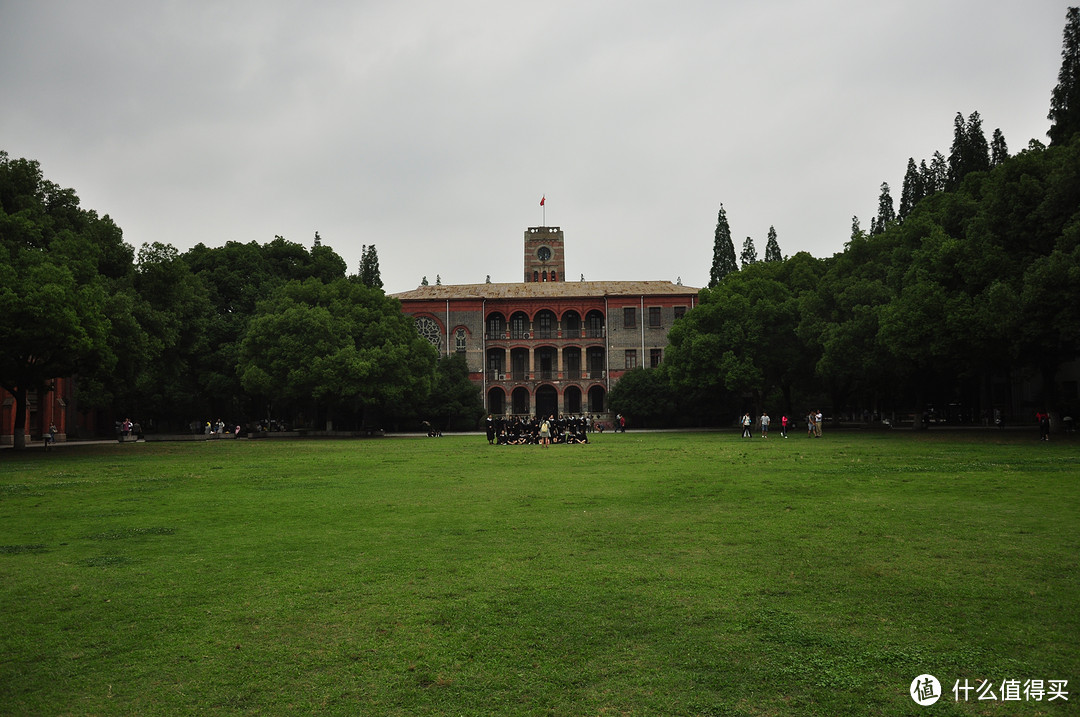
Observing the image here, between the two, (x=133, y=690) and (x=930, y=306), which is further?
(x=930, y=306)

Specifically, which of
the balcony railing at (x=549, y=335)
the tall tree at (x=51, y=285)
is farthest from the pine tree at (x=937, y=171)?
the tall tree at (x=51, y=285)

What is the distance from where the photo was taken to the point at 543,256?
3364 inches

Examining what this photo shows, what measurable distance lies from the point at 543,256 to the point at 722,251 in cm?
2561

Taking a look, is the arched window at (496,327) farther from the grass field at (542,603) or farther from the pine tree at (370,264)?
the grass field at (542,603)

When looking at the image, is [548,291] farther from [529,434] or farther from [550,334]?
[529,434]

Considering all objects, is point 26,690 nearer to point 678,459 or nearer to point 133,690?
point 133,690

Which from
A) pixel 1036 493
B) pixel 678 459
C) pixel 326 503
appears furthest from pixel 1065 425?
pixel 326 503

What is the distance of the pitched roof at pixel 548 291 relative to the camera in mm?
64562

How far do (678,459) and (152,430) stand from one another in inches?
1909

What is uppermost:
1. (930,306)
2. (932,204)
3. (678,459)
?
(932,204)

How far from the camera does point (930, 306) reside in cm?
2814

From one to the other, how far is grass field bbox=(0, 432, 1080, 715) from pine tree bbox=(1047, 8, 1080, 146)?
30.2m

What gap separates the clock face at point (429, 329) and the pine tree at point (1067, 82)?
1709 inches

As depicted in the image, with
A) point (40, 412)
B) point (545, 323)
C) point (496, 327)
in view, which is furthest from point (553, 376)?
point (40, 412)
